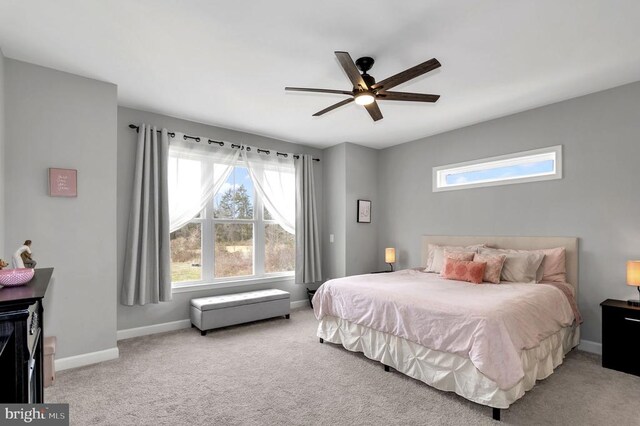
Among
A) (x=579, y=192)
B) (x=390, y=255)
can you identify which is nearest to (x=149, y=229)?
(x=390, y=255)

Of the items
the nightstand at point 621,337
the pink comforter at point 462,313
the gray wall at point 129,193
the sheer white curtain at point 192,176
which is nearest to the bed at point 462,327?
the pink comforter at point 462,313

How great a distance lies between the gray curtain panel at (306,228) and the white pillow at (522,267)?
9.22ft

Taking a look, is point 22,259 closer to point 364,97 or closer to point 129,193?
point 129,193

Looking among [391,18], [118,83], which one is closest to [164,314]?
[118,83]

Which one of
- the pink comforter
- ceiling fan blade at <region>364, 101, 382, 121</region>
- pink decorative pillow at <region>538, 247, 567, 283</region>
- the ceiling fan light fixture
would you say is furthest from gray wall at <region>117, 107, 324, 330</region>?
pink decorative pillow at <region>538, 247, 567, 283</region>

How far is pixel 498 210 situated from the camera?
4.25 meters

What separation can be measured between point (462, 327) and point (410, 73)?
74.2 inches

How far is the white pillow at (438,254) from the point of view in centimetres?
420

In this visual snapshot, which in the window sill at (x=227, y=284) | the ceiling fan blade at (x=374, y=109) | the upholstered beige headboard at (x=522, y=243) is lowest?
the window sill at (x=227, y=284)

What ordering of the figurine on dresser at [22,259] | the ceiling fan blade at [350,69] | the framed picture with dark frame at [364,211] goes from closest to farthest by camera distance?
the figurine on dresser at [22,259], the ceiling fan blade at [350,69], the framed picture with dark frame at [364,211]

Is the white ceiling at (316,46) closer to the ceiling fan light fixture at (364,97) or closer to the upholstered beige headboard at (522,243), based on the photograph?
the ceiling fan light fixture at (364,97)

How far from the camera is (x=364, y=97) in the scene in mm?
2648

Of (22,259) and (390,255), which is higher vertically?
(22,259)

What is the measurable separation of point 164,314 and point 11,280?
2913 millimetres
